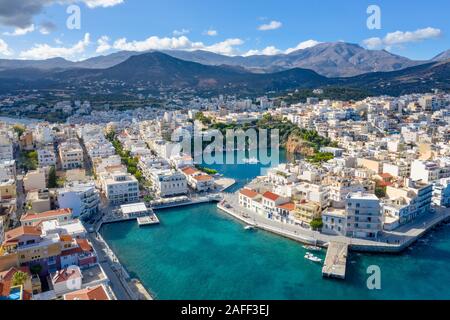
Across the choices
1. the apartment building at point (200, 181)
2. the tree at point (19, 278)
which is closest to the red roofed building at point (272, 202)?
the apartment building at point (200, 181)

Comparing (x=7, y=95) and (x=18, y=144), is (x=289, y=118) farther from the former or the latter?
(x=7, y=95)

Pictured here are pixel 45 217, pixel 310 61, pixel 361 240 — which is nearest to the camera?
pixel 361 240

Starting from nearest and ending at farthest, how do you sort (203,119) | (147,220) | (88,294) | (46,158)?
(88,294), (147,220), (46,158), (203,119)

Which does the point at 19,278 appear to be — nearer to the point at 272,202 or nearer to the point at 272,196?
the point at 272,202

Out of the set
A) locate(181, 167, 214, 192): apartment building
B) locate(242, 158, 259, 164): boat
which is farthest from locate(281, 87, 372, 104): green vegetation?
locate(181, 167, 214, 192): apartment building

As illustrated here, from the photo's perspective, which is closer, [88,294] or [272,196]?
[88,294]

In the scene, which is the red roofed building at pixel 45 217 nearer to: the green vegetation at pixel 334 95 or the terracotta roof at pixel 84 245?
the terracotta roof at pixel 84 245

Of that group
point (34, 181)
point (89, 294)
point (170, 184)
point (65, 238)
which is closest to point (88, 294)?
point (89, 294)
